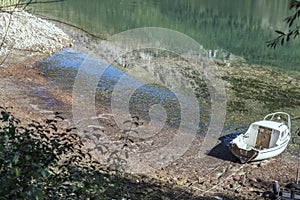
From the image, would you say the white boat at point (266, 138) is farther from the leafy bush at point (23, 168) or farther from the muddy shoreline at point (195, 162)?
the leafy bush at point (23, 168)

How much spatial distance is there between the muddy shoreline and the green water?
8225 millimetres

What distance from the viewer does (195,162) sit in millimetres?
12484

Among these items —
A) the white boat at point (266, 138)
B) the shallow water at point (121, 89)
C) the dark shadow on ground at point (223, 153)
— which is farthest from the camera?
the shallow water at point (121, 89)

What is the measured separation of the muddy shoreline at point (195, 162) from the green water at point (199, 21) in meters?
8.22

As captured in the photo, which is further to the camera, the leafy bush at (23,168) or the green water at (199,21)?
the green water at (199,21)

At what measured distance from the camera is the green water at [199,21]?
Result: 30406mm

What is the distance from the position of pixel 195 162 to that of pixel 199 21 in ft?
96.3

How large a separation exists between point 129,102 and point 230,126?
14.7ft

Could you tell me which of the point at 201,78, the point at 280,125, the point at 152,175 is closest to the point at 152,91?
the point at 201,78

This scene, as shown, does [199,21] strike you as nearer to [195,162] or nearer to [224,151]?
[224,151]

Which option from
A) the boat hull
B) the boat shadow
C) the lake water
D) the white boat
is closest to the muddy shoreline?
the boat shadow

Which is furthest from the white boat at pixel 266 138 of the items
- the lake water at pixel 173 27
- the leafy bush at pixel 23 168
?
the leafy bush at pixel 23 168

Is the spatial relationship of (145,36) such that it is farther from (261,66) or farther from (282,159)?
(282,159)

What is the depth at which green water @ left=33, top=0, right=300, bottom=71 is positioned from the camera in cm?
3041
